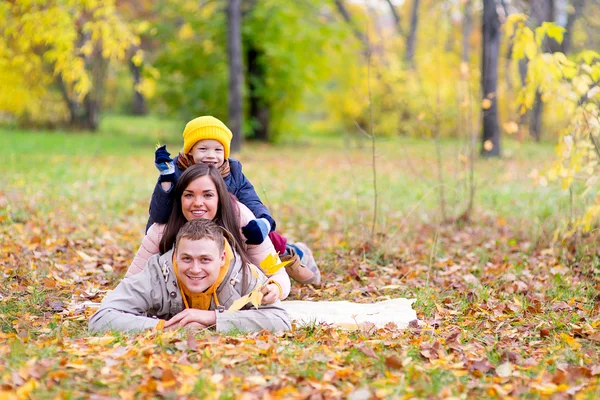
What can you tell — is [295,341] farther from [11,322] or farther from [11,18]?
[11,18]

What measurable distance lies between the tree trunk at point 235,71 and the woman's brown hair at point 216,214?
1052cm

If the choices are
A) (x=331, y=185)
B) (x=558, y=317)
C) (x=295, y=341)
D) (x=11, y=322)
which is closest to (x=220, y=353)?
(x=295, y=341)

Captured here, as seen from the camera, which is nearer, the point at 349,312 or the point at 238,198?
the point at 349,312

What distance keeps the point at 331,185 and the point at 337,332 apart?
22.3 feet

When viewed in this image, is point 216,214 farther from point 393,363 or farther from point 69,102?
point 69,102

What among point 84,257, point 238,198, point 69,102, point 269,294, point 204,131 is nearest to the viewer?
point 269,294

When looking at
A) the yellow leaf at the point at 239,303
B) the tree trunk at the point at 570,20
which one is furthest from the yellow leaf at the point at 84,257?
the tree trunk at the point at 570,20

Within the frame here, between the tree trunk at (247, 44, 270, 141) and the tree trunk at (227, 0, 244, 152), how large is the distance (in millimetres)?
2808

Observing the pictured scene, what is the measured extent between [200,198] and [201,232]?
1.31 feet

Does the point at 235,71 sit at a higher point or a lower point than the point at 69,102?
higher

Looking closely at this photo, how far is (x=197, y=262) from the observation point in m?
4.01

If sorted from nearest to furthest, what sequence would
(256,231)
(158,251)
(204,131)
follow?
(256,231)
(158,251)
(204,131)

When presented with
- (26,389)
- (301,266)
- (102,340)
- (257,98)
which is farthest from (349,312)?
(257,98)

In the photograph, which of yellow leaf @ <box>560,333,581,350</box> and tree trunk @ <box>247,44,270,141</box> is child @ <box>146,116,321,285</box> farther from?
tree trunk @ <box>247,44,270,141</box>
